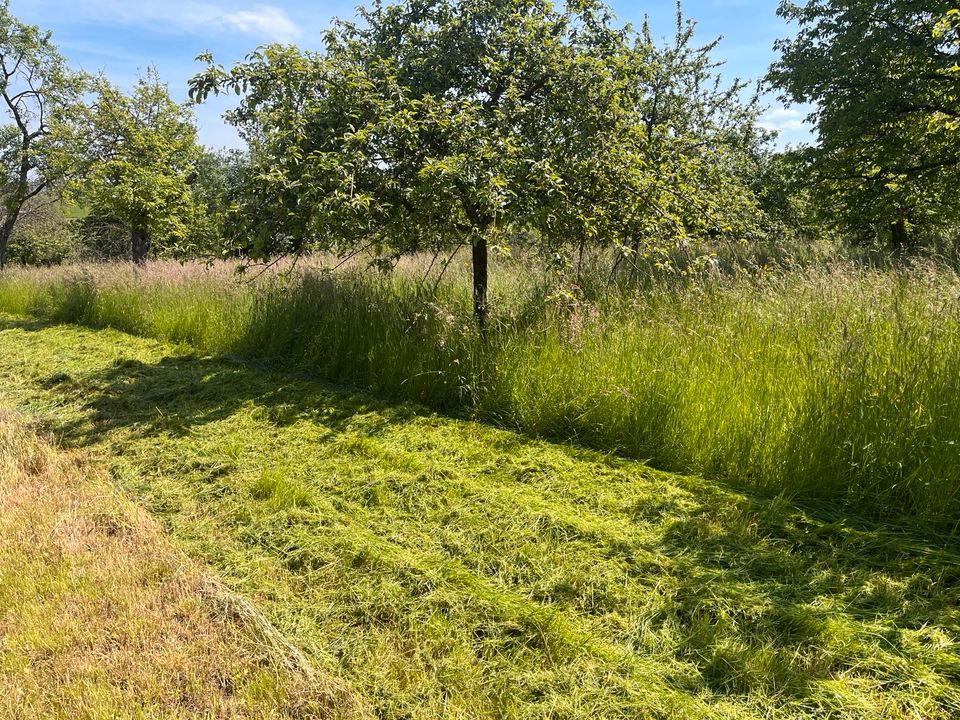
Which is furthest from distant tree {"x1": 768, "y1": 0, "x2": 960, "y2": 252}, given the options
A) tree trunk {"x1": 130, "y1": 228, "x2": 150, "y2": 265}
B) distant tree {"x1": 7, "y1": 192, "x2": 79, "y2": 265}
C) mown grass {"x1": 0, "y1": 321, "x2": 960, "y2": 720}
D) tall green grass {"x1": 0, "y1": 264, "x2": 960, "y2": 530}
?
distant tree {"x1": 7, "y1": 192, "x2": 79, "y2": 265}

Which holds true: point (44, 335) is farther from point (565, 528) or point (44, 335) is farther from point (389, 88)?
point (565, 528)

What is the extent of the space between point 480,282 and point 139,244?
12.2 metres

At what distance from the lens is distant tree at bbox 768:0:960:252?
1218 cm

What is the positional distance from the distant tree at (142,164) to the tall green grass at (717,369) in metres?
7.35

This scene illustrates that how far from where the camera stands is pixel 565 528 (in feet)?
10.3

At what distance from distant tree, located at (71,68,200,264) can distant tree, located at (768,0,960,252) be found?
15354 millimetres

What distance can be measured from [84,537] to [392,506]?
1.70 m

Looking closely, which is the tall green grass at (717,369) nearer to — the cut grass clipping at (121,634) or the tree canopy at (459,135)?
the tree canopy at (459,135)

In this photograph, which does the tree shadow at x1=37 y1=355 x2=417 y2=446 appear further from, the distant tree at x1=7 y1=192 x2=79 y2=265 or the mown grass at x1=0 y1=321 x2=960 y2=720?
the distant tree at x1=7 y1=192 x2=79 y2=265

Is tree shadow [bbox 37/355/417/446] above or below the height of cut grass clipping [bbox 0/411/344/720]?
above

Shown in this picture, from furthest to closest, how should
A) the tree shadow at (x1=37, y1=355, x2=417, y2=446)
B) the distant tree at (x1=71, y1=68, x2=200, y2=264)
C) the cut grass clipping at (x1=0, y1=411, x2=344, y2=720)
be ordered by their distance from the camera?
the distant tree at (x1=71, y1=68, x2=200, y2=264) → the tree shadow at (x1=37, y1=355, x2=417, y2=446) → the cut grass clipping at (x1=0, y1=411, x2=344, y2=720)

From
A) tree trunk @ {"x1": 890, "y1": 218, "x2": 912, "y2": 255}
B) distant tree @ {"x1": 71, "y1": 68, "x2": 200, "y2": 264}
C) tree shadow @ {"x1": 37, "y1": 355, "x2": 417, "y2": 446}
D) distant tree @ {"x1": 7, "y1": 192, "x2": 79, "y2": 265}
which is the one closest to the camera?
tree shadow @ {"x1": 37, "y1": 355, "x2": 417, "y2": 446}

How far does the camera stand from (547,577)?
2701 mm

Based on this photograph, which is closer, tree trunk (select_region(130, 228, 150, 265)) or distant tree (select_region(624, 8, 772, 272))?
distant tree (select_region(624, 8, 772, 272))
